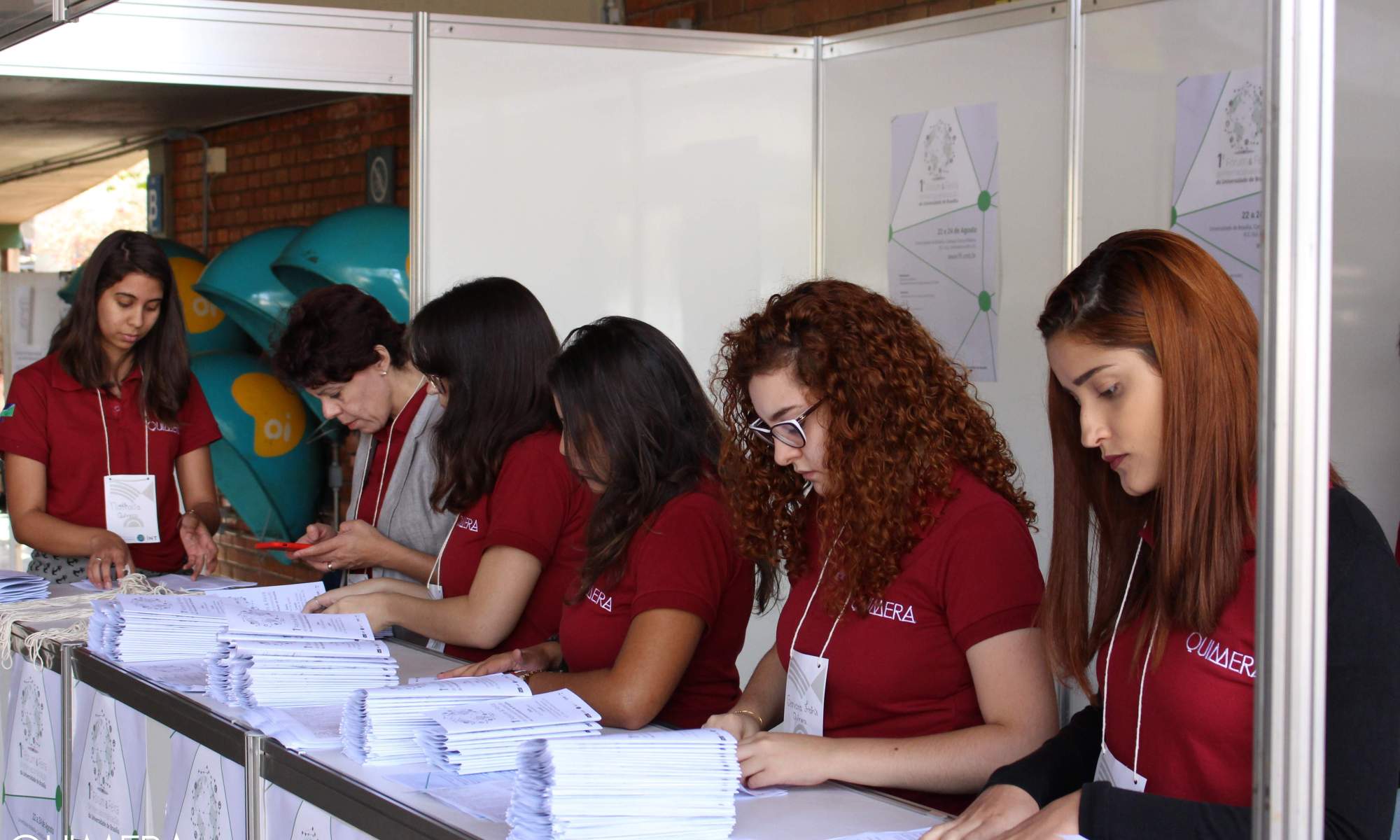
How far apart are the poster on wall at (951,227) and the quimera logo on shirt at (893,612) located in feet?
5.59

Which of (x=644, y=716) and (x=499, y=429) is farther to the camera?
(x=499, y=429)

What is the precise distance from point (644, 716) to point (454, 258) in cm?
186

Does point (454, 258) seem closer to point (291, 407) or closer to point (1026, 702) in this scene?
point (291, 407)

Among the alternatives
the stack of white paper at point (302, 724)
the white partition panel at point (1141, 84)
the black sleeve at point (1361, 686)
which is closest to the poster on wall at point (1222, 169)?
the white partition panel at point (1141, 84)

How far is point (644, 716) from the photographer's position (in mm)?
1888

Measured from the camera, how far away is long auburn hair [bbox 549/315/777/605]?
80.9 inches

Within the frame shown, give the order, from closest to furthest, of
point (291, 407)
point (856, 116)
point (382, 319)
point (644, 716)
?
point (644, 716), point (382, 319), point (856, 116), point (291, 407)

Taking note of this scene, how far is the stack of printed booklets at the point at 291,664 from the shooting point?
1938 mm

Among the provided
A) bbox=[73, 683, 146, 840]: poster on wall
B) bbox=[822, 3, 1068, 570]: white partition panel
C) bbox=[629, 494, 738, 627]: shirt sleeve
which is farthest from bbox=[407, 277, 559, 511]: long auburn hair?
bbox=[822, 3, 1068, 570]: white partition panel

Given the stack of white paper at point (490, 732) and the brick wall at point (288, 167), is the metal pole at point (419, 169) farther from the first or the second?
the brick wall at point (288, 167)

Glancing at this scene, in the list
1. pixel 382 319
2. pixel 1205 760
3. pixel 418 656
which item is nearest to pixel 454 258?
pixel 382 319

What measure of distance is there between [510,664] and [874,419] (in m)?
0.85

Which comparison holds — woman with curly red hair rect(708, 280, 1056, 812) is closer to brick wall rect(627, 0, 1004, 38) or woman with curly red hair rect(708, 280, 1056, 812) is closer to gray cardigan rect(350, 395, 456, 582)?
gray cardigan rect(350, 395, 456, 582)

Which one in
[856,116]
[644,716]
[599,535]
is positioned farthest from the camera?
[856,116]
